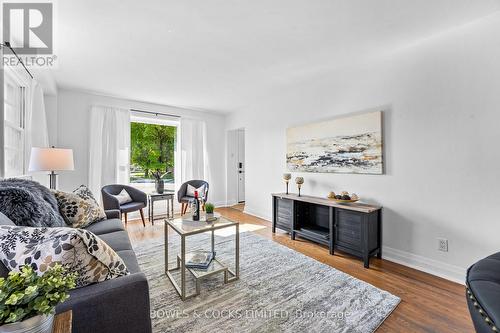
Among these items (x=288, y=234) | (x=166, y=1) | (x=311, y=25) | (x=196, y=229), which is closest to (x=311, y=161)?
(x=288, y=234)

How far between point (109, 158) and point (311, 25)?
404cm

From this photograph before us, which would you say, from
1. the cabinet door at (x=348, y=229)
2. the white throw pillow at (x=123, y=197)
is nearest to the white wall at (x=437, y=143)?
the cabinet door at (x=348, y=229)

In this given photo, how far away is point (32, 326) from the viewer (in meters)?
0.68

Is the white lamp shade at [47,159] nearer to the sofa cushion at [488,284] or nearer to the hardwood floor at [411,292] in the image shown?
the hardwood floor at [411,292]

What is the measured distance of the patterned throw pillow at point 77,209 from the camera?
222 cm

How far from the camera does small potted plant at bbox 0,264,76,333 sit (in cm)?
65

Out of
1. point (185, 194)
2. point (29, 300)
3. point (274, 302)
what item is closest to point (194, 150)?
point (185, 194)

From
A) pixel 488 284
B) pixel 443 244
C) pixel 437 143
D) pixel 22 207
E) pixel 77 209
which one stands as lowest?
pixel 443 244

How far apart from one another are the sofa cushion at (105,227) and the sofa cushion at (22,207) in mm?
571

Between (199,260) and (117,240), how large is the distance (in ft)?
2.48

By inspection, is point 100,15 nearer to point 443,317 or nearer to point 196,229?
point 196,229

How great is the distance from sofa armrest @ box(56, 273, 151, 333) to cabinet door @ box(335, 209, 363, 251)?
2263mm

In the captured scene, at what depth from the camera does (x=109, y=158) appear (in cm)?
425

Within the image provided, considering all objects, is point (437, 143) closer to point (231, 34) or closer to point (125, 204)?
point (231, 34)
